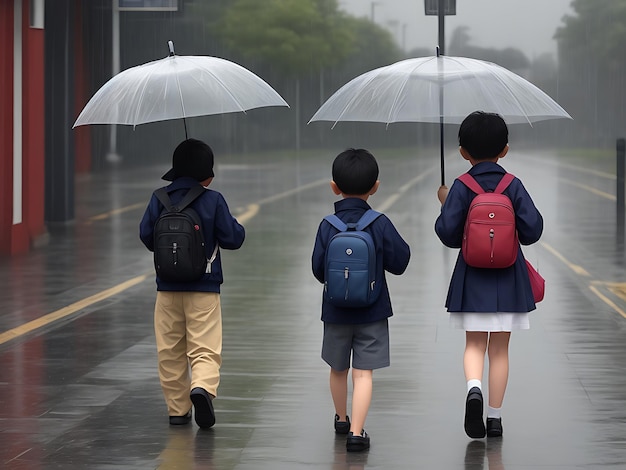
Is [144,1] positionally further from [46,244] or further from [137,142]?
[46,244]

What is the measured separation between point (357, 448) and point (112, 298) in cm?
654

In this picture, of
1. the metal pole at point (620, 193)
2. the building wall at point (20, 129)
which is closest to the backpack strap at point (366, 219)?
the building wall at point (20, 129)

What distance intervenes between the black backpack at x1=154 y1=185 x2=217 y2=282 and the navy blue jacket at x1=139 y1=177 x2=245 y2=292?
2.8 inches

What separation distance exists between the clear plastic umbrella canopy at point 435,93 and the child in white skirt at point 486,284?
1.42 ft

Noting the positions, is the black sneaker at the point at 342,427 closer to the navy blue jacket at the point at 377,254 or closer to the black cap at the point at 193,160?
the navy blue jacket at the point at 377,254

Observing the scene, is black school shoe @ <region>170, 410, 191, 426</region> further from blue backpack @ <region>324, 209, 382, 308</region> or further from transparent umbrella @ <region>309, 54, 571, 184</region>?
transparent umbrella @ <region>309, 54, 571, 184</region>

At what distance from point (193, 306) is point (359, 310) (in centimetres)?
96

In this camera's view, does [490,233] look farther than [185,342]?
No

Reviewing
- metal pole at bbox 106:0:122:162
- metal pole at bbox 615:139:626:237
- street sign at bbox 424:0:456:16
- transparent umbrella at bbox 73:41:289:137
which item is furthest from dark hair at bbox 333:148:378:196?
metal pole at bbox 106:0:122:162

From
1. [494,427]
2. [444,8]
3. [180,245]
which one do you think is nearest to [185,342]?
[180,245]

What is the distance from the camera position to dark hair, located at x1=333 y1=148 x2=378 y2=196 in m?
6.88

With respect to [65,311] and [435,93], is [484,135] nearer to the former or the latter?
[435,93]

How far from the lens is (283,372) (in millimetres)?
9031

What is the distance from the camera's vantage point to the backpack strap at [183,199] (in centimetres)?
724
